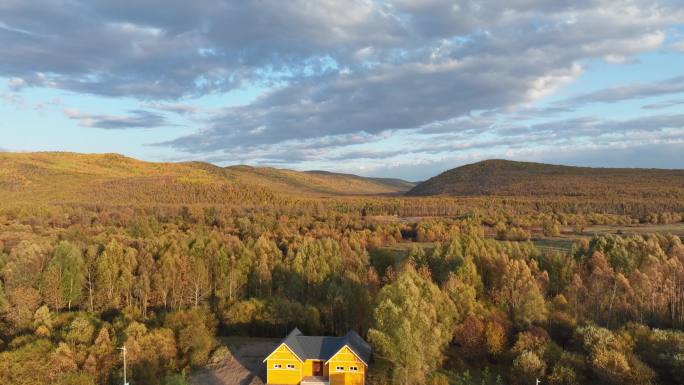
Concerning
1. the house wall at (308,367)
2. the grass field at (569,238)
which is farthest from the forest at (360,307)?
the grass field at (569,238)

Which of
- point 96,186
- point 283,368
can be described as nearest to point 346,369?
point 283,368

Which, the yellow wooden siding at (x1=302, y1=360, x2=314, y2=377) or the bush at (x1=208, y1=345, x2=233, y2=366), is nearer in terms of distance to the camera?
the yellow wooden siding at (x1=302, y1=360, x2=314, y2=377)

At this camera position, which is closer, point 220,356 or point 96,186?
point 220,356

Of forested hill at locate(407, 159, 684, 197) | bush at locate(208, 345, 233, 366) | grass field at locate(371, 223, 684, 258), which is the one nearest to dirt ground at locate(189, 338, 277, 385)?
bush at locate(208, 345, 233, 366)

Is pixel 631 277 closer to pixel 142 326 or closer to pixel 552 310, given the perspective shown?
pixel 552 310

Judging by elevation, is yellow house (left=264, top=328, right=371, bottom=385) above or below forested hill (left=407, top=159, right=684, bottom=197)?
below

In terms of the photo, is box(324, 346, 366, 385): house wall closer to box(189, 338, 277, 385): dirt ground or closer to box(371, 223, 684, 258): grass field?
box(189, 338, 277, 385): dirt ground

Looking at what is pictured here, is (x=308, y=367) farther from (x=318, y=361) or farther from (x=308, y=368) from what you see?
(x=318, y=361)

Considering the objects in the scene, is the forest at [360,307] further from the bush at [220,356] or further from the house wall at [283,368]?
the house wall at [283,368]

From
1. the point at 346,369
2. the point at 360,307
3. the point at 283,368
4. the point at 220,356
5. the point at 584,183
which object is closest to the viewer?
the point at 346,369
